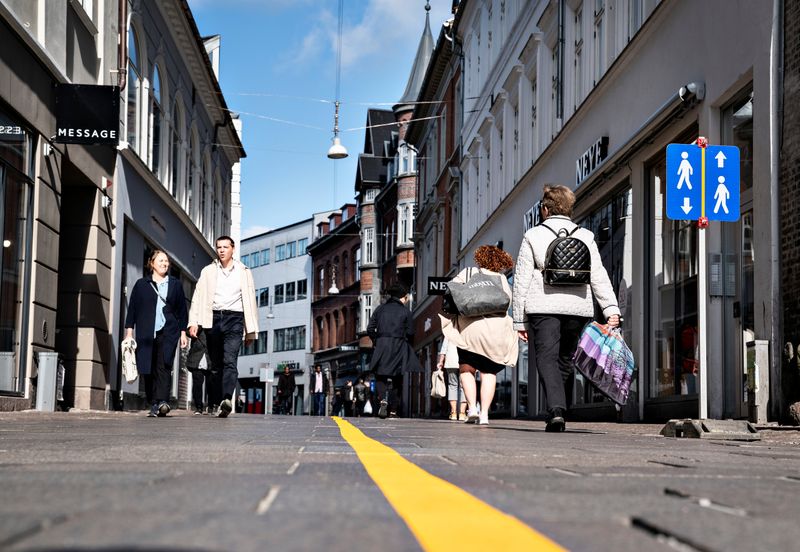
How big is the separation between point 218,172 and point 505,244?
47.7 ft

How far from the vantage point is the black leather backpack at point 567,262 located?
992 centimetres

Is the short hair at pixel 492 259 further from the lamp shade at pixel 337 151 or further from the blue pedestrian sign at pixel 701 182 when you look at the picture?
the lamp shade at pixel 337 151

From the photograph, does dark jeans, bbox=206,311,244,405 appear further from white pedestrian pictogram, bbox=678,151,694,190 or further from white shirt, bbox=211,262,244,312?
white pedestrian pictogram, bbox=678,151,694,190

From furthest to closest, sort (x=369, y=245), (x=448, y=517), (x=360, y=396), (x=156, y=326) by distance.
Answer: (x=369, y=245), (x=360, y=396), (x=156, y=326), (x=448, y=517)

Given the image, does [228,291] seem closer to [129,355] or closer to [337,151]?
[129,355]

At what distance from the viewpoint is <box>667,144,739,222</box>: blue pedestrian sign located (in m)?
11.8

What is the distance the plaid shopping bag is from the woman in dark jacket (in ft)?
18.1

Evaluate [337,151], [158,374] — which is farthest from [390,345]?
[337,151]

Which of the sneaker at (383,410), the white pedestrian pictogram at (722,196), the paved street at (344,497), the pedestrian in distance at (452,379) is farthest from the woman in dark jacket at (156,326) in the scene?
the paved street at (344,497)

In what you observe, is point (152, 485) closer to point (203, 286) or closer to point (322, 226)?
point (203, 286)

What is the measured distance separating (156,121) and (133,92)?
9.57 ft

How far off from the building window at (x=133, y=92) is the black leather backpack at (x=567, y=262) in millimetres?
14517

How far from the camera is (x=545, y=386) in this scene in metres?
10.0

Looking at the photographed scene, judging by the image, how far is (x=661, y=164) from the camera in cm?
1573
